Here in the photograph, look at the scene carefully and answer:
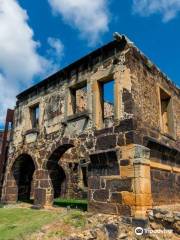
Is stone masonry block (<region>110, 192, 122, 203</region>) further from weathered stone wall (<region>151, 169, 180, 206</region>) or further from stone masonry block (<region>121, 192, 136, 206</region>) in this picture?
weathered stone wall (<region>151, 169, 180, 206</region>)

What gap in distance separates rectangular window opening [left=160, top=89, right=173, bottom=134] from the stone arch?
17.2 feet

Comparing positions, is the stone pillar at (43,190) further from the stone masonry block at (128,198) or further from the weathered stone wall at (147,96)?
the weathered stone wall at (147,96)

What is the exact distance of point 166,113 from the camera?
9539 mm

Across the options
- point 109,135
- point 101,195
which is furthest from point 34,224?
point 109,135

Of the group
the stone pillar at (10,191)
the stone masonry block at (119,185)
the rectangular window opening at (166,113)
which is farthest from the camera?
the stone pillar at (10,191)

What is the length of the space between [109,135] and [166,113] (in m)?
3.27

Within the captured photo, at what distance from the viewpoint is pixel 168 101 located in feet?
31.4

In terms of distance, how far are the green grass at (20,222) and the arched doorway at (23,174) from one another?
250 centimetres

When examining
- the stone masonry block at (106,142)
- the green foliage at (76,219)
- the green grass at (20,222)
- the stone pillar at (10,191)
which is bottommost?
the green grass at (20,222)

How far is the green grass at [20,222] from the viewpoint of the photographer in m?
5.88

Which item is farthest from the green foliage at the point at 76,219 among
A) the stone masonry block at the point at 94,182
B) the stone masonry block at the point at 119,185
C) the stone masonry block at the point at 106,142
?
the stone masonry block at the point at 106,142

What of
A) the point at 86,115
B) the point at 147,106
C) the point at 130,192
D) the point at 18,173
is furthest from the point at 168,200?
the point at 18,173

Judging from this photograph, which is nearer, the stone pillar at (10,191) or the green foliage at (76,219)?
the green foliage at (76,219)

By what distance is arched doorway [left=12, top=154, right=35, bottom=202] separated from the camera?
10805 millimetres
